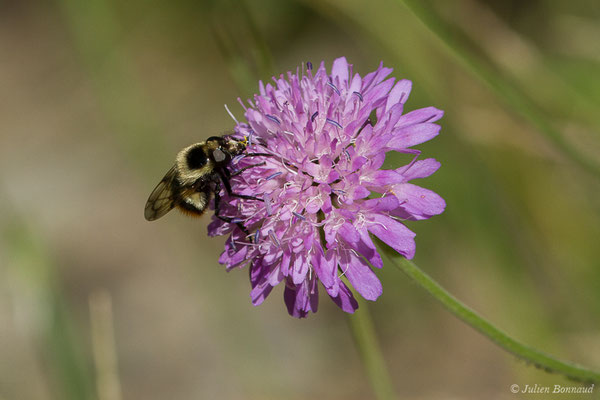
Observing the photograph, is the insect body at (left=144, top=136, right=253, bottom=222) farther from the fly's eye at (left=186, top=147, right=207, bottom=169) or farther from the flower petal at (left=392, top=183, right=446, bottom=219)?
the flower petal at (left=392, top=183, right=446, bottom=219)

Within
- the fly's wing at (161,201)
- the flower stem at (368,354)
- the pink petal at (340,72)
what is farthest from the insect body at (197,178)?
the flower stem at (368,354)

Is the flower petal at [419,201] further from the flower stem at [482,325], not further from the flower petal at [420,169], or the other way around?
the flower stem at [482,325]

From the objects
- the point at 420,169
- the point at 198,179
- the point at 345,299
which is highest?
the point at 198,179

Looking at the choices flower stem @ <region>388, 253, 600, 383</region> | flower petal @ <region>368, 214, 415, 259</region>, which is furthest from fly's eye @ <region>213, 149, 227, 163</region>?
flower stem @ <region>388, 253, 600, 383</region>

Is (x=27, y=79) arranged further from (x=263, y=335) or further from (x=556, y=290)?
(x=556, y=290)

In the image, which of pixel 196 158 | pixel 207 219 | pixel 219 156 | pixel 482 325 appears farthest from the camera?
pixel 207 219

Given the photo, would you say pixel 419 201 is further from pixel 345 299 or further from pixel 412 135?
pixel 345 299

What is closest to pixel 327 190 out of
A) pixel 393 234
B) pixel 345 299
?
pixel 393 234
